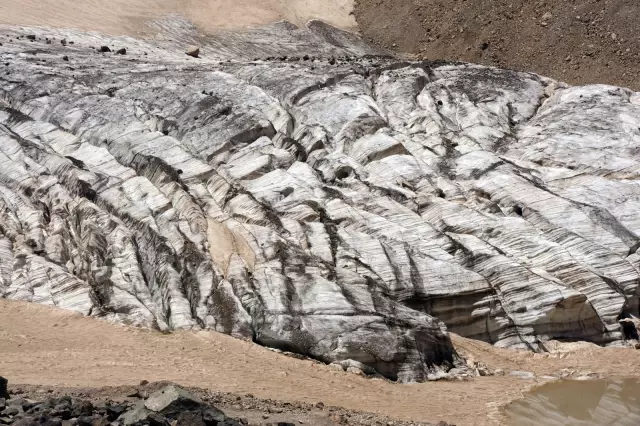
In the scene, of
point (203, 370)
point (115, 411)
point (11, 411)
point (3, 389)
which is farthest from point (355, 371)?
point (11, 411)

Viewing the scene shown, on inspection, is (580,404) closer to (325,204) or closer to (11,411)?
(325,204)

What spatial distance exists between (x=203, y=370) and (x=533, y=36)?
27.6 metres

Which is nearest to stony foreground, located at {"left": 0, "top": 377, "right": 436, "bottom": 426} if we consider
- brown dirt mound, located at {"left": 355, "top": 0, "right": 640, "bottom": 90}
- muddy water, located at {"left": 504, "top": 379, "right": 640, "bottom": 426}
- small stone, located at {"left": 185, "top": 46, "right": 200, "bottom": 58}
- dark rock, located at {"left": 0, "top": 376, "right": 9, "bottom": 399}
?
dark rock, located at {"left": 0, "top": 376, "right": 9, "bottom": 399}

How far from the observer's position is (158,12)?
1367 inches

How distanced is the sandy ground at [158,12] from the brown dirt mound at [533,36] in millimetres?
3698

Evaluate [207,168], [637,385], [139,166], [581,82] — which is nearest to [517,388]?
[637,385]

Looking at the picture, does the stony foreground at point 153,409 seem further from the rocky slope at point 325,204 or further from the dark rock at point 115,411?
Answer: the rocky slope at point 325,204

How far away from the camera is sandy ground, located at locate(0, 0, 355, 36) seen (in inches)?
1182

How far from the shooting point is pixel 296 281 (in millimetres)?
14789

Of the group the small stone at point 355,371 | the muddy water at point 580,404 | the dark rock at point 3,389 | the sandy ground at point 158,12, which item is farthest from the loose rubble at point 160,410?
the sandy ground at point 158,12

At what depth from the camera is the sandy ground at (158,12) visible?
30016mm

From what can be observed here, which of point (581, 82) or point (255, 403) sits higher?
point (581, 82)

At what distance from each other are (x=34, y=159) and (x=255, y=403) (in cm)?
1043

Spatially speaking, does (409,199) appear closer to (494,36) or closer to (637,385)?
(637,385)
